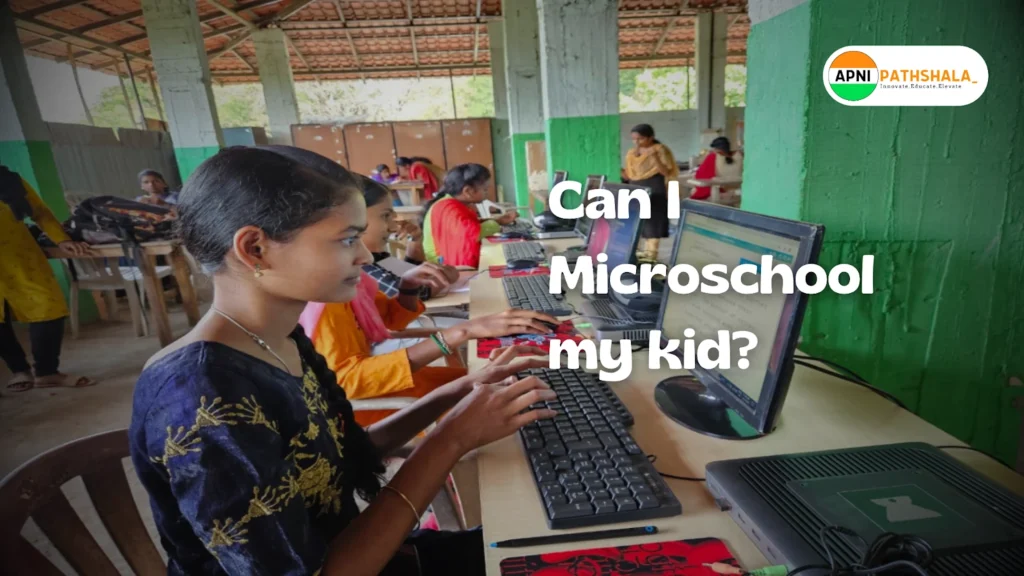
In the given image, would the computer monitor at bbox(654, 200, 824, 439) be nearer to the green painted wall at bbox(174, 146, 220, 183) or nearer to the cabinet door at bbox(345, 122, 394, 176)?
the green painted wall at bbox(174, 146, 220, 183)

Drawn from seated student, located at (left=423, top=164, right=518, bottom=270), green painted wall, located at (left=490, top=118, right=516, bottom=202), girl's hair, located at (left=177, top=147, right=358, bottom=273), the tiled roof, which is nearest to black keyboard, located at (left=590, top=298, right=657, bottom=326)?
girl's hair, located at (left=177, top=147, right=358, bottom=273)

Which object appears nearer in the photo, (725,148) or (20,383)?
(20,383)

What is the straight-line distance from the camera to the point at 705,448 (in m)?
0.85

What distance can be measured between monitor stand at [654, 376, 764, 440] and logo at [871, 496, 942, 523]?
0.71ft

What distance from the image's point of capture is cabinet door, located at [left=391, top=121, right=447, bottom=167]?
10.3 meters

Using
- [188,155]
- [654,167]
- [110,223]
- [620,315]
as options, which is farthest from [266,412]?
[188,155]

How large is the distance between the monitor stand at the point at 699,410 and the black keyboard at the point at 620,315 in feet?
0.93

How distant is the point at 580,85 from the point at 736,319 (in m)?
3.80

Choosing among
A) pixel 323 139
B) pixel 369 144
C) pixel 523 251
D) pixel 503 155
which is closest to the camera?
pixel 523 251

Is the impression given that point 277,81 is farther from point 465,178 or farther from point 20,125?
point 465,178

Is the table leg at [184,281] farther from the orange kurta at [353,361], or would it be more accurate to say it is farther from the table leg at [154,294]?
the orange kurta at [353,361]

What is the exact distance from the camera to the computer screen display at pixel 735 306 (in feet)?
2.44

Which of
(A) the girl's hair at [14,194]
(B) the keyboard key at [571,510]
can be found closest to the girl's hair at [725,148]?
(B) the keyboard key at [571,510]

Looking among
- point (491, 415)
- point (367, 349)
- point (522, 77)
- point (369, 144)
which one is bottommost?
point (367, 349)
